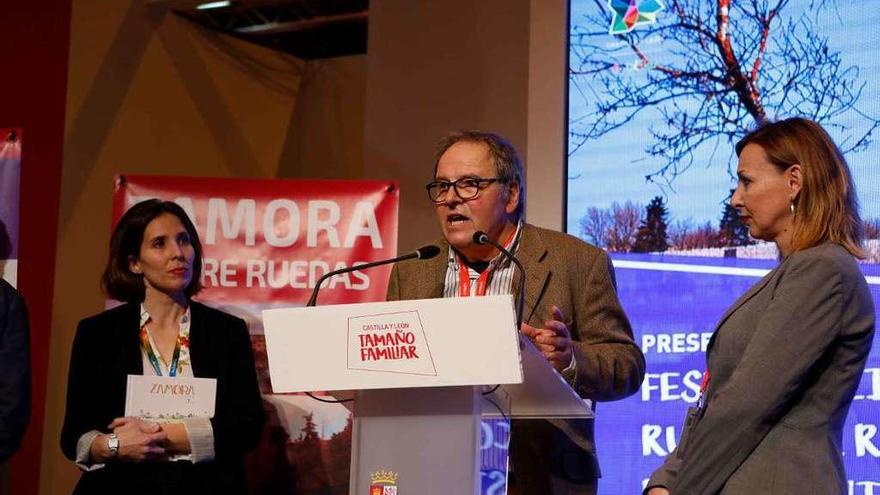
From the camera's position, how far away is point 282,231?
436 centimetres

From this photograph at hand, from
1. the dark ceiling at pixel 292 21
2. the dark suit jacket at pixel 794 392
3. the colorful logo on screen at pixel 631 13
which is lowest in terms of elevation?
the dark suit jacket at pixel 794 392

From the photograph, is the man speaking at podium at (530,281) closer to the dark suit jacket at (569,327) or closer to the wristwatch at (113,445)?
the dark suit jacket at (569,327)

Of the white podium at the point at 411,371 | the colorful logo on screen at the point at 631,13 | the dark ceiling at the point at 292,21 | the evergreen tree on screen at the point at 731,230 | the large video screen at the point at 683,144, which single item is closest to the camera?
the white podium at the point at 411,371

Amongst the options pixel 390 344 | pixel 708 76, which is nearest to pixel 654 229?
pixel 708 76

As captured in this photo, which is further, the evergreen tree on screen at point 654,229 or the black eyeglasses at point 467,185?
the evergreen tree on screen at point 654,229

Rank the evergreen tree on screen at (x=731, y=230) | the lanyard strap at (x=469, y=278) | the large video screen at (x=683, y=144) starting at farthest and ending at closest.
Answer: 1. the evergreen tree on screen at (x=731, y=230)
2. the large video screen at (x=683, y=144)
3. the lanyard strap at (x=469, y=278)

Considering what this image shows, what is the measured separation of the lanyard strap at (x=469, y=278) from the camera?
122 inches

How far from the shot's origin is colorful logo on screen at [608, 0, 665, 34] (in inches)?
169

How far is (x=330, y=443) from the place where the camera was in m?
4.20

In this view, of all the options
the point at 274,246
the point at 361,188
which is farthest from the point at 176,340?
the point at 361,188

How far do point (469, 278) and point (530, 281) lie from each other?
0.19 m

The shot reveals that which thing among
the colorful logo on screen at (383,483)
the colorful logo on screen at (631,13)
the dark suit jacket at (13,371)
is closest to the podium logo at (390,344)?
the colorful logo on screen at (383,483)

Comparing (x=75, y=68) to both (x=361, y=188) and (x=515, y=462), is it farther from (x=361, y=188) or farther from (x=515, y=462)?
(x=515, y=462)

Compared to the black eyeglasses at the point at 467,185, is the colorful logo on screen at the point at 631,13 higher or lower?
higher
